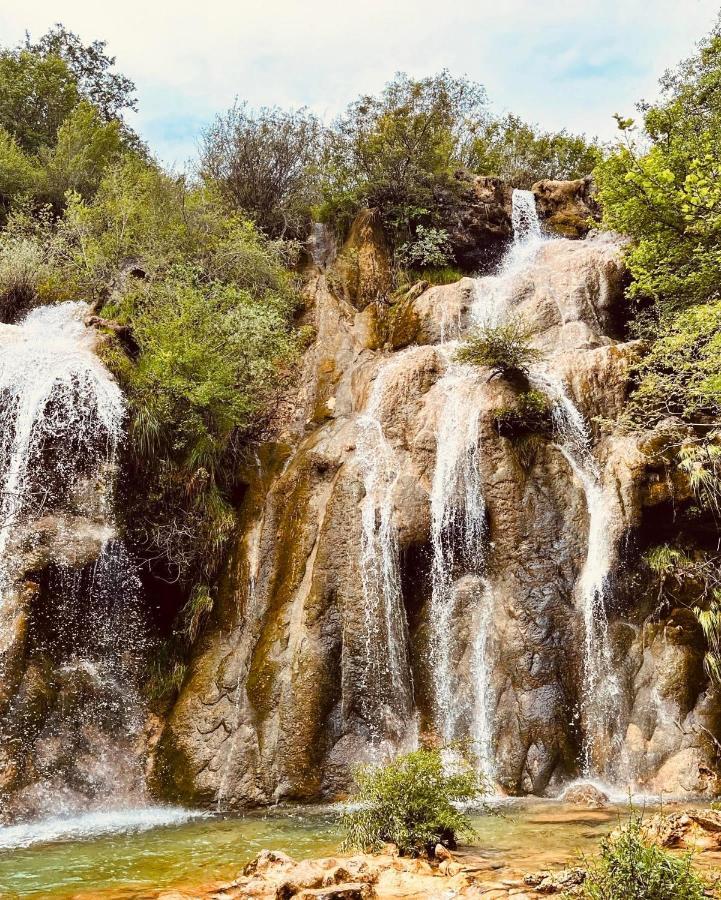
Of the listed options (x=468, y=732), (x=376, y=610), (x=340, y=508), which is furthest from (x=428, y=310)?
(x=468, y=732)

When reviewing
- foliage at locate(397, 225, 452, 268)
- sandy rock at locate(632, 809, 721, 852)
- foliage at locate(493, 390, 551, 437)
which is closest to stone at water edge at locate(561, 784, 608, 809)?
sandy rock at locate(632, 809, 721, 852)

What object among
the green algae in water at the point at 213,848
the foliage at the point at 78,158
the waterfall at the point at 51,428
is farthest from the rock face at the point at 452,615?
the foliage at the point at 78,158

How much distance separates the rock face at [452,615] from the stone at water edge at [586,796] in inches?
13.3

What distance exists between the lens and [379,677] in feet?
38.2

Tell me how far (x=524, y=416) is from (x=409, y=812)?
861 cm

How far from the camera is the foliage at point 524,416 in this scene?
1359cm

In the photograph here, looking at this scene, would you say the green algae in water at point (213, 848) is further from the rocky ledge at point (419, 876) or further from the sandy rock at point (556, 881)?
the sandy rock at point (556, 881)

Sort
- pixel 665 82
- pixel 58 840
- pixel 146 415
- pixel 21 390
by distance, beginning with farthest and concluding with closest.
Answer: pixel 665 82 < pixel 146 415 < pixel 21 390 < pixel 58 840

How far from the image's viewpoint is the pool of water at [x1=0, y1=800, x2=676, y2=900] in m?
6.51

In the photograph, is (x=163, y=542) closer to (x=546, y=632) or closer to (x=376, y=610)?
(x=376, y=610)

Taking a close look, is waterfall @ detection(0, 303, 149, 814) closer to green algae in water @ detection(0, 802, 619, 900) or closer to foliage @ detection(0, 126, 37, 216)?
green algae in water @ detection(0, 802, 619, 900)

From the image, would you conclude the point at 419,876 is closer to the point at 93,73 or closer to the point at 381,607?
the point at 381,607

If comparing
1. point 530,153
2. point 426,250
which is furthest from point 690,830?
point 530,153

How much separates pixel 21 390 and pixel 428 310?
11.2m
